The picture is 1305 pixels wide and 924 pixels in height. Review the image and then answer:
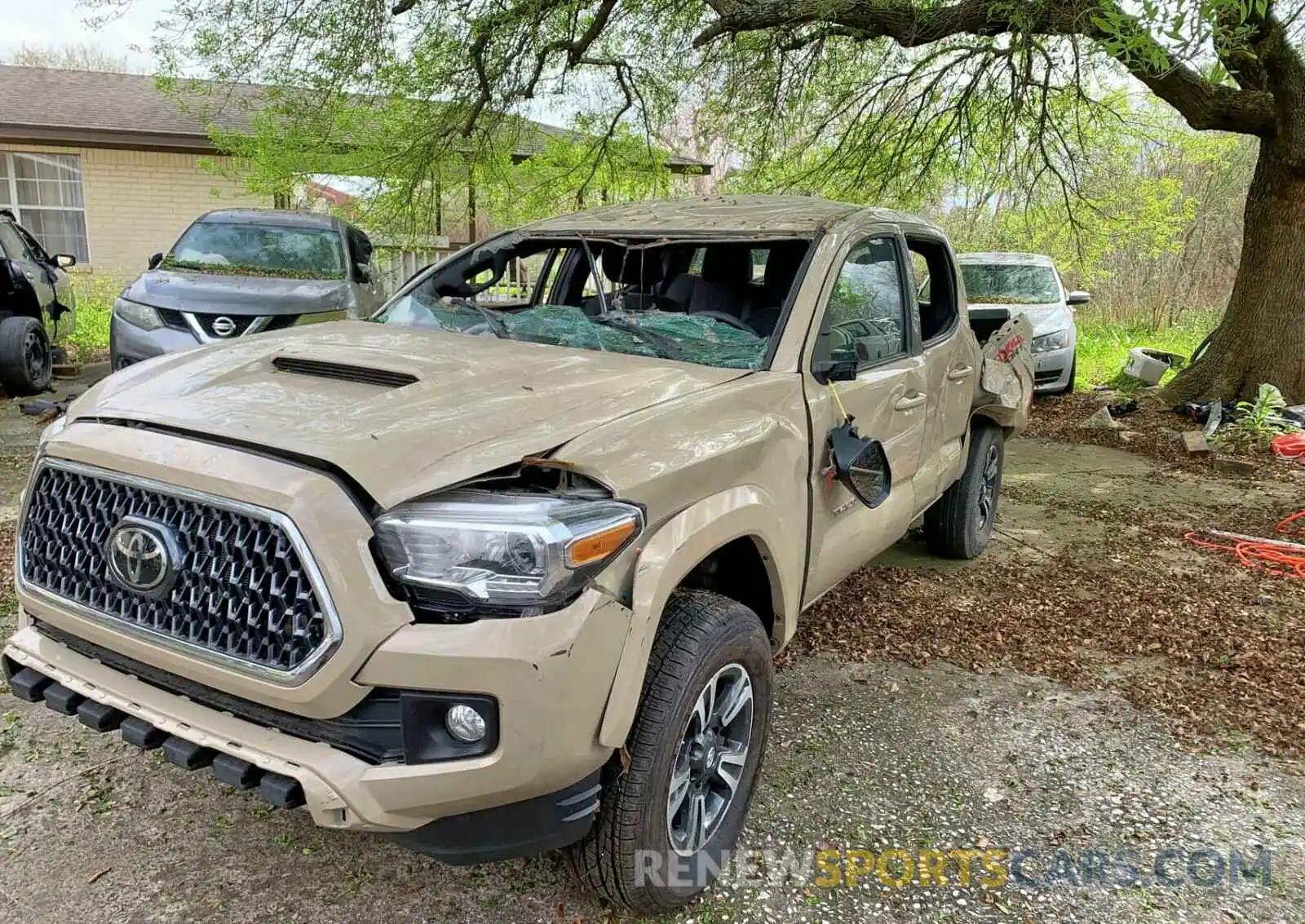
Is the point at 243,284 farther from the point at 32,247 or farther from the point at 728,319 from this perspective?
the point at 728,319

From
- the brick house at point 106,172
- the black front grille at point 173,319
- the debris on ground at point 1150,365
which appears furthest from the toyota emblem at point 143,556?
the brick house at point 106,172

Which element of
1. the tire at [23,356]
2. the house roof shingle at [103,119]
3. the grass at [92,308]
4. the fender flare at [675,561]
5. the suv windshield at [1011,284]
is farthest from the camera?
the house roof shingle at [103,119]

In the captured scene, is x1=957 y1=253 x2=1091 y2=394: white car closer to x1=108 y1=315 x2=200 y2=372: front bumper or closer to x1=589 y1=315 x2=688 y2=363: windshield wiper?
x1=589 y1=315 x2=688 y2=363: windshield wiper

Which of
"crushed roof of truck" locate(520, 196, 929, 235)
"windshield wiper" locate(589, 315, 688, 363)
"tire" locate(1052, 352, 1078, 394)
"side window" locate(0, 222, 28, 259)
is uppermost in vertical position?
"crushed roof of truck" locate(520, 196, 929, 235)

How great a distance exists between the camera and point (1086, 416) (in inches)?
385

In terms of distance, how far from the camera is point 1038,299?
36.0 feet

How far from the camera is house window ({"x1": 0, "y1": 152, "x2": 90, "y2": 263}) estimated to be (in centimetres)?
1608

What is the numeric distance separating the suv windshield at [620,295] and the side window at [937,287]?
1118 millimetres

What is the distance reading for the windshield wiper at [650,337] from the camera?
305 centimetres

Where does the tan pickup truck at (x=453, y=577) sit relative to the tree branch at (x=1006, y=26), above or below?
below

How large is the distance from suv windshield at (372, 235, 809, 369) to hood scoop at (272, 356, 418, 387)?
32.3 inches

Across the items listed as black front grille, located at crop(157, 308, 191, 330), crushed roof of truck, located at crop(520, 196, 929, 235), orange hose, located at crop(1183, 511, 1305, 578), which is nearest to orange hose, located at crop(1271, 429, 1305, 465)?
orange hose, located at crop(1183, 511, 1305, 578)

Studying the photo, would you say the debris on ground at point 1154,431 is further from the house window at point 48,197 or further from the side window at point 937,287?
the house window at point 48,197

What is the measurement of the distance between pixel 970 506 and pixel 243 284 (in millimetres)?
5868
